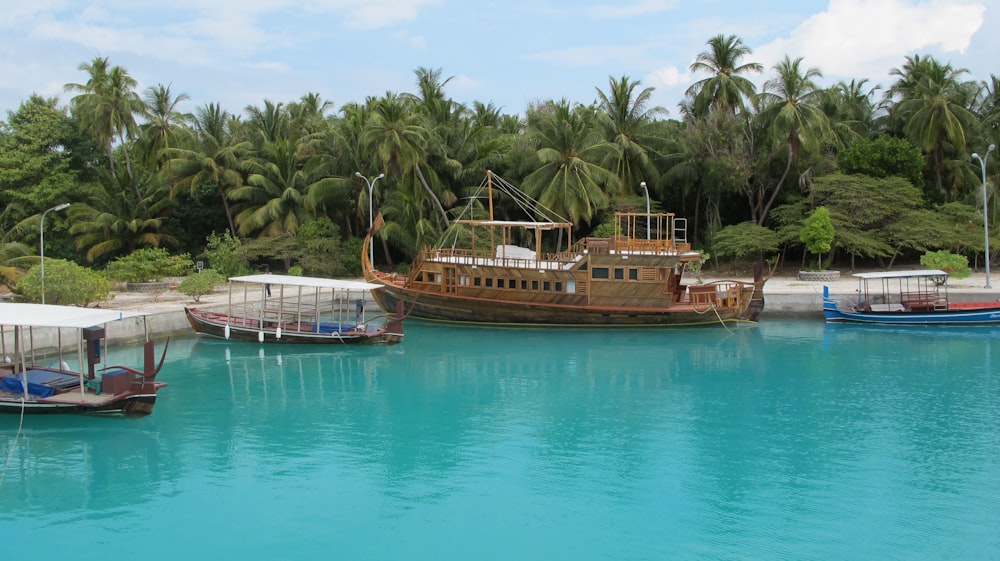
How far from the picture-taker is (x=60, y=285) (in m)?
27.6

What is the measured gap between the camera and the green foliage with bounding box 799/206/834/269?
38844 mm

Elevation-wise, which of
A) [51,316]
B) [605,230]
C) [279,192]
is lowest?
[51,316]

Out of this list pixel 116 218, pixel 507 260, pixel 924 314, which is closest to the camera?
pixel 924 314

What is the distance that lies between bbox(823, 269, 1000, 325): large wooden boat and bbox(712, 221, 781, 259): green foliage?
7.37 m

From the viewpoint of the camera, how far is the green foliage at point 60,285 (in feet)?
89.5

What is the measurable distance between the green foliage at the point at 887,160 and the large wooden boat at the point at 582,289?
14779 mm

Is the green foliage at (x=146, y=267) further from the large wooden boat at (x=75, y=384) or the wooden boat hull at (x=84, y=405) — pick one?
the wooden boat hull at (x=84, y=405)

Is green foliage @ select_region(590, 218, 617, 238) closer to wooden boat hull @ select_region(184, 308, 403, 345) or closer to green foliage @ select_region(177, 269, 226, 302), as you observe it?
wooden boat hull @ select_region(184, 308, 403, 345)

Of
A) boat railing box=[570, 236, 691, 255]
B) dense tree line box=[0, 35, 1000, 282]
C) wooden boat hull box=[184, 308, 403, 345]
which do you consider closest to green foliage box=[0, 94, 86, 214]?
dense tree line box=[0, 35, 1000, 282]

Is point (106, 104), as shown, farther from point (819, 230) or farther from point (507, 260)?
point (819, 230)

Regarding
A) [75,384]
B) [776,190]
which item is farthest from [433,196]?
[75,384]

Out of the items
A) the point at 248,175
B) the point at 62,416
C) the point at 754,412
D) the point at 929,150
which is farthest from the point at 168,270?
the point at 929,150

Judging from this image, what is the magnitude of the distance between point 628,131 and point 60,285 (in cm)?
3095

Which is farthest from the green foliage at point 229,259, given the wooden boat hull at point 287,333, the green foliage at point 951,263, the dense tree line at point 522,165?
the green foliage at point 951,263
